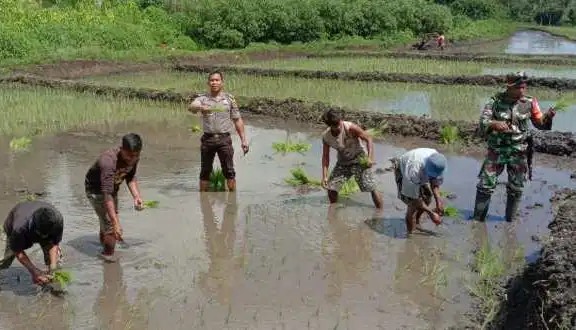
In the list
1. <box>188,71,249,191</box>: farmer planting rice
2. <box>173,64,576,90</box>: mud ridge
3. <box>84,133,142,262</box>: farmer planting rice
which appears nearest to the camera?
<box>84,133,142,262</box>: farmer planting rice

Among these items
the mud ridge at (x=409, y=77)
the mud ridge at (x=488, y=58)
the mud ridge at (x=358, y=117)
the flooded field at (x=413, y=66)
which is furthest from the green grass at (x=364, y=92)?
the mud ridge at (x=488, y=58)

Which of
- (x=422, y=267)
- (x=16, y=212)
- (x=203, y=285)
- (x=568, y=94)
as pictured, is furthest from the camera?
(x=568, y=94)

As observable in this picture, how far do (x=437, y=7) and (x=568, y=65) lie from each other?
15.6 metres

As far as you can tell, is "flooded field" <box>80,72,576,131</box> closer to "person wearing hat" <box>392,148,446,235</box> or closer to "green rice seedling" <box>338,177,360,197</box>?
"green rice seedling" <box>338,177,360,197</box>

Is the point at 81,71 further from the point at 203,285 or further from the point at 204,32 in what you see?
the point at 203,285

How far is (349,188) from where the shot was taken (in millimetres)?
7262

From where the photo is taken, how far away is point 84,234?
243 inches

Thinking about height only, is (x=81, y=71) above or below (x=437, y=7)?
below

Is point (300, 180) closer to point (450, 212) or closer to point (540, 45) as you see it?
point (450, 212)

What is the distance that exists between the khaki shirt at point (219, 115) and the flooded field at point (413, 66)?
40.9ft

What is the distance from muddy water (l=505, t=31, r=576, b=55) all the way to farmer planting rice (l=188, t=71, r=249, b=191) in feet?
77.9

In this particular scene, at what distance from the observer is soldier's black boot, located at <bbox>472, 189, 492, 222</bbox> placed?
6422mm

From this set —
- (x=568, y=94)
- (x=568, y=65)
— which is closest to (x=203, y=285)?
(x=568, y=94)

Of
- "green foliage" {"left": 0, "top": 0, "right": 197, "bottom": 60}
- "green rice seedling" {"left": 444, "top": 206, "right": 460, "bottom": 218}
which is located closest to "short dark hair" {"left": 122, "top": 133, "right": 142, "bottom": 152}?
"green rice seedling" {"left": 444, "top": 206, "right": 460, "bottom": 218}
